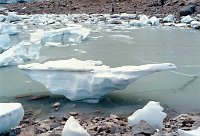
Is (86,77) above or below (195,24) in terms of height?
above

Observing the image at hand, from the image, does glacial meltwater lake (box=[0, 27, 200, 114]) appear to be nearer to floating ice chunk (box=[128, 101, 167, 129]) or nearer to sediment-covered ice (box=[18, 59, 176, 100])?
sediment-covered ice (box=[18, 59, 176, 100])

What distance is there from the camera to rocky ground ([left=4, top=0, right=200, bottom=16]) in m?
15.8

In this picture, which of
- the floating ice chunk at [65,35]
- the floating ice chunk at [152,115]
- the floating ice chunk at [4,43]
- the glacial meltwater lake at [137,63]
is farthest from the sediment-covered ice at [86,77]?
the floating ice chunk at [65,35]

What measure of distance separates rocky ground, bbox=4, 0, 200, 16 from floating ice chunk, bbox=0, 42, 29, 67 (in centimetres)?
855

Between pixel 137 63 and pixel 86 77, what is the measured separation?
207cm

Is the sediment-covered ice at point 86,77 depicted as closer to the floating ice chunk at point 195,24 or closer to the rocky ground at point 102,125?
the rocky ground at point 102,125

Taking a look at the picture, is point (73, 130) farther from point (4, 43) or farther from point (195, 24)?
point (195, 24)

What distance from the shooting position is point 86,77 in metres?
4.35

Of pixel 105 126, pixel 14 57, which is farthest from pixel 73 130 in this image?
pixel 14 57

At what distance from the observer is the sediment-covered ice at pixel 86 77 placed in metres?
4.22

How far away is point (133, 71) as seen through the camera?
4227mm

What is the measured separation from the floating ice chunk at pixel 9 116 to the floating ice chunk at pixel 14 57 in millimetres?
2789

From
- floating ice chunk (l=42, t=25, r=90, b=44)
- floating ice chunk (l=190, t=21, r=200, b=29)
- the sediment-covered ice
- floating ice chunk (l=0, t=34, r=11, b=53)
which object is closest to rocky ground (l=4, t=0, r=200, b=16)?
floating ice chunk (l=190, t=21, r=200, b=29)

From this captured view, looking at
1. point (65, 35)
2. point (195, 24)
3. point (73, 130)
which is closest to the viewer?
point (73, 130)
